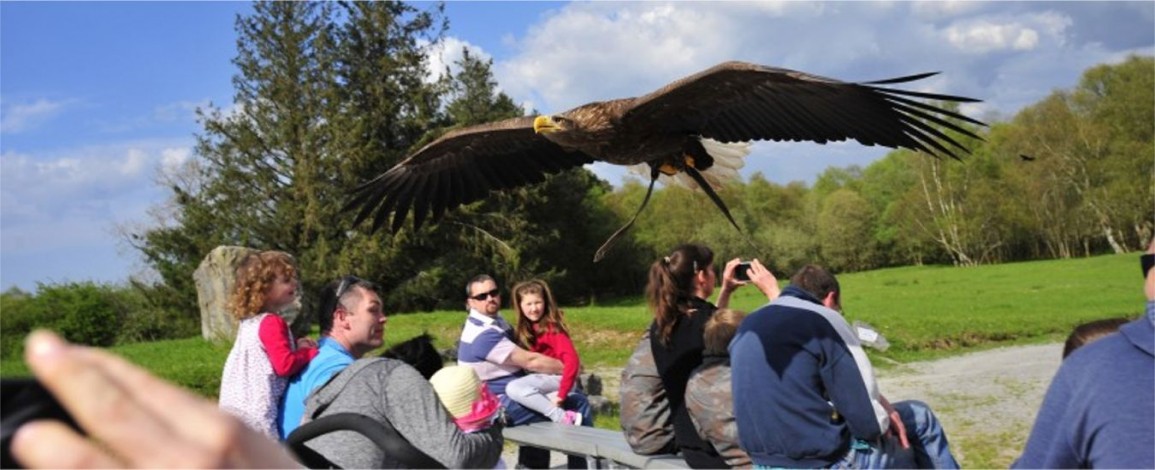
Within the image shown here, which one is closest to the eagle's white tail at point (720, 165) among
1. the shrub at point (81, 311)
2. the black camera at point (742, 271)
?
the black camera at point (742, 271)

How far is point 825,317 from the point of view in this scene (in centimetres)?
368

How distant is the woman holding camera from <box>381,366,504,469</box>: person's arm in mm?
1620

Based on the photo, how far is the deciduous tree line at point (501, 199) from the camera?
1085 inches

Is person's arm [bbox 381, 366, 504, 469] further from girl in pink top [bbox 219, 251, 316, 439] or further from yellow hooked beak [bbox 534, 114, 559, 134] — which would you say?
yellow hooked beak [bbox 534, 114, 559, 134]

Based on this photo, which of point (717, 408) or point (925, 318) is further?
point (925, 318)

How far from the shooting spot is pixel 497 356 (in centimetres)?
588

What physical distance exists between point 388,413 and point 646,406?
1.96 meters

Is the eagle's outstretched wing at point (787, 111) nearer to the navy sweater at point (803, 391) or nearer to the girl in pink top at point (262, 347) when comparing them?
the navy sweater at point (803, 391)

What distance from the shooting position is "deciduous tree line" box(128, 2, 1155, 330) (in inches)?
1085

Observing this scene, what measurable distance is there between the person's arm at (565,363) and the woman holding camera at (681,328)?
1.57m

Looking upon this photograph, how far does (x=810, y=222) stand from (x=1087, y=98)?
13.4m

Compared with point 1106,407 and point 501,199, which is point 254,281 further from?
point 501,199

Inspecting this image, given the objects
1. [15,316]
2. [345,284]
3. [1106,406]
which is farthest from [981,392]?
[15,316]

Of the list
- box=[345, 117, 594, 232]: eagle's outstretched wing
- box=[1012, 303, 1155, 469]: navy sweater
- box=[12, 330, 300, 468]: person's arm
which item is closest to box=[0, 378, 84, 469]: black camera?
box=[12, 330, 300, 468]: person's arm
